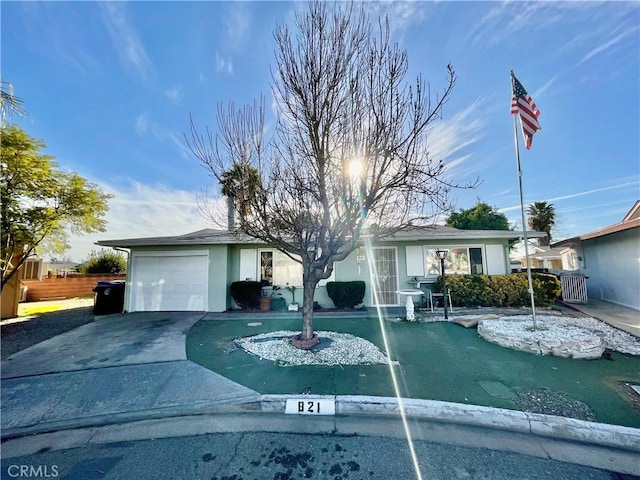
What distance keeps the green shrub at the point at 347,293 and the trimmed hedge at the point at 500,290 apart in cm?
314

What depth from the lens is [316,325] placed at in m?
7.50

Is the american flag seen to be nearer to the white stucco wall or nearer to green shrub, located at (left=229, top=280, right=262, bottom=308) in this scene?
the white stucco wall

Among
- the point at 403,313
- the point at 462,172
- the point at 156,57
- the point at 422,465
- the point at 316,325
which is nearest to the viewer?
the point at 422,465

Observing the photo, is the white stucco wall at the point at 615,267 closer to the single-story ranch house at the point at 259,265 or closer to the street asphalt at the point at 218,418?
the single-story ranch house at the point at 259,265

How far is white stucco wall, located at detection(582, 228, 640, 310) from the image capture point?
904cm

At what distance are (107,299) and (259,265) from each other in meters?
5.79

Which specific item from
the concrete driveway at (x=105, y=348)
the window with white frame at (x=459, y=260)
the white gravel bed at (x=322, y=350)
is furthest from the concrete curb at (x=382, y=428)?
the window with white frame at (x=459, y=260)

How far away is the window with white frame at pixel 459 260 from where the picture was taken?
1023cm

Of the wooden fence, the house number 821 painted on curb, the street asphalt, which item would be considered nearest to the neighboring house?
the street asphalt

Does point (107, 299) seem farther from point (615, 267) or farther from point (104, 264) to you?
point (615, 267)

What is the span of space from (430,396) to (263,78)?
6278 mm

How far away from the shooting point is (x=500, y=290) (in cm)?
924

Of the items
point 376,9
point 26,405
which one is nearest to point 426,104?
point 376,9

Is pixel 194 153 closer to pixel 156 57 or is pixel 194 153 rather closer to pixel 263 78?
pixel 263 78
